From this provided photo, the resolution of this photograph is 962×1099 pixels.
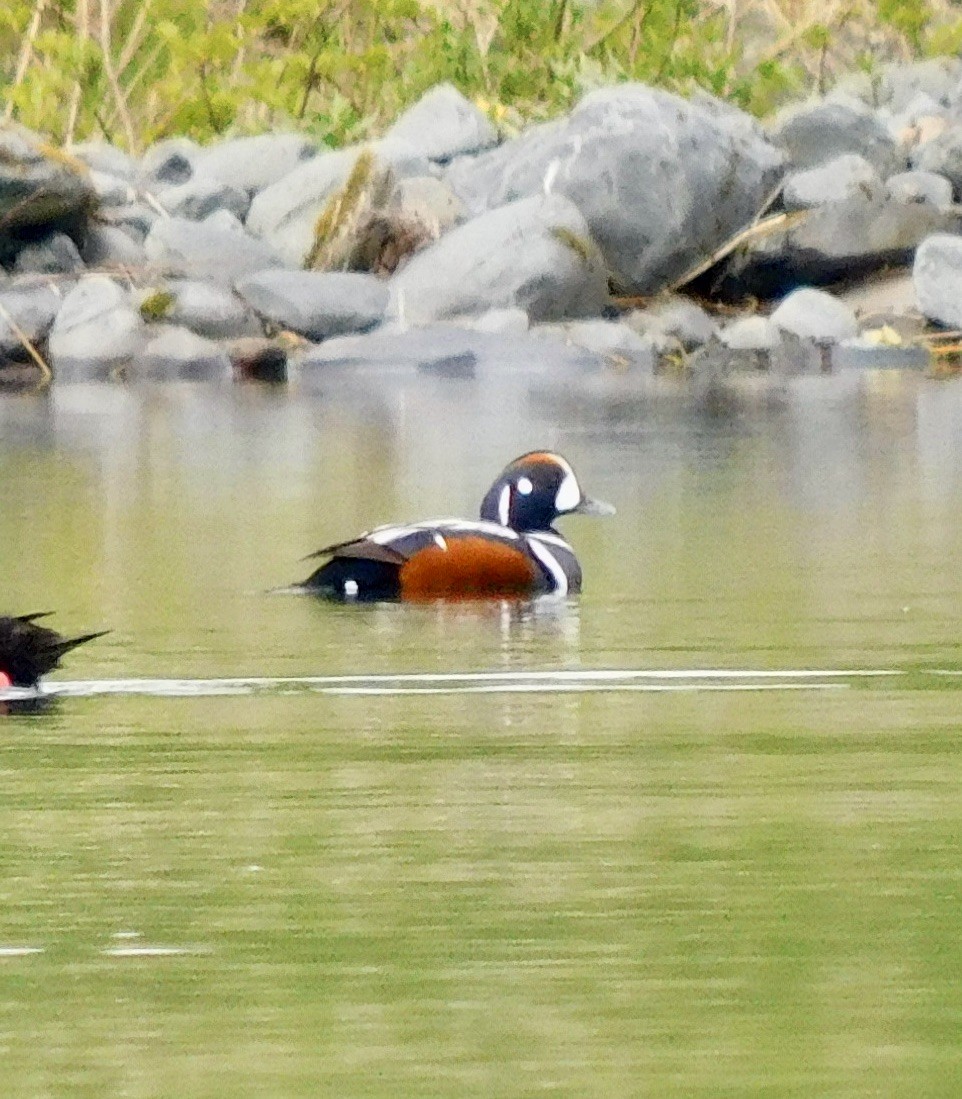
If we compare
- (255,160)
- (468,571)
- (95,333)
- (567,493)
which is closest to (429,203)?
(255,160)

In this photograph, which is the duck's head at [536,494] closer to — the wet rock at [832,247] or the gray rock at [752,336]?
the gray rock at [752,336]

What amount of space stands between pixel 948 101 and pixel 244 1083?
76.0 feet

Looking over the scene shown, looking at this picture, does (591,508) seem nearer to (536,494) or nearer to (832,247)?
(536,494)

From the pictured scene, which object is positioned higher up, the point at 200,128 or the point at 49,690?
the point at 200,128

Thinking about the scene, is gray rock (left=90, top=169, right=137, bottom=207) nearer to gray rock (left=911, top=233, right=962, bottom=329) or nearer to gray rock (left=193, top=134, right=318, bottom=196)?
gray rock (left=193, top=134, right=318, bottom=196)

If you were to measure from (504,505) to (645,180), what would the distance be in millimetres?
13316

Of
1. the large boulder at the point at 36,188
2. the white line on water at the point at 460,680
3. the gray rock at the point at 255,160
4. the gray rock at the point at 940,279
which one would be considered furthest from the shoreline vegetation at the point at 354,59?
the white line on water at the point at 460,680

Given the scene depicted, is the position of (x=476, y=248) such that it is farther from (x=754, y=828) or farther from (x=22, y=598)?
(x=754, y=828)

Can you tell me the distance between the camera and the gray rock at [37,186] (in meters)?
21.1

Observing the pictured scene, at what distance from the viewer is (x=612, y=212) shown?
22.4m

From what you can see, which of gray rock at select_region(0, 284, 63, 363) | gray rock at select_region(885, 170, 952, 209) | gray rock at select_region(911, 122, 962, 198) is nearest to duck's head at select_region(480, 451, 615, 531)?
gray rock at select_region(0, 284, 63, 363)

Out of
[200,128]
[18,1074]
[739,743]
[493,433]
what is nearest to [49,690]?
[739,743]

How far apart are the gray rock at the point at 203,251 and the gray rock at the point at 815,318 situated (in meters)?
3.42

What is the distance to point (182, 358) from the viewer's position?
20359mm
